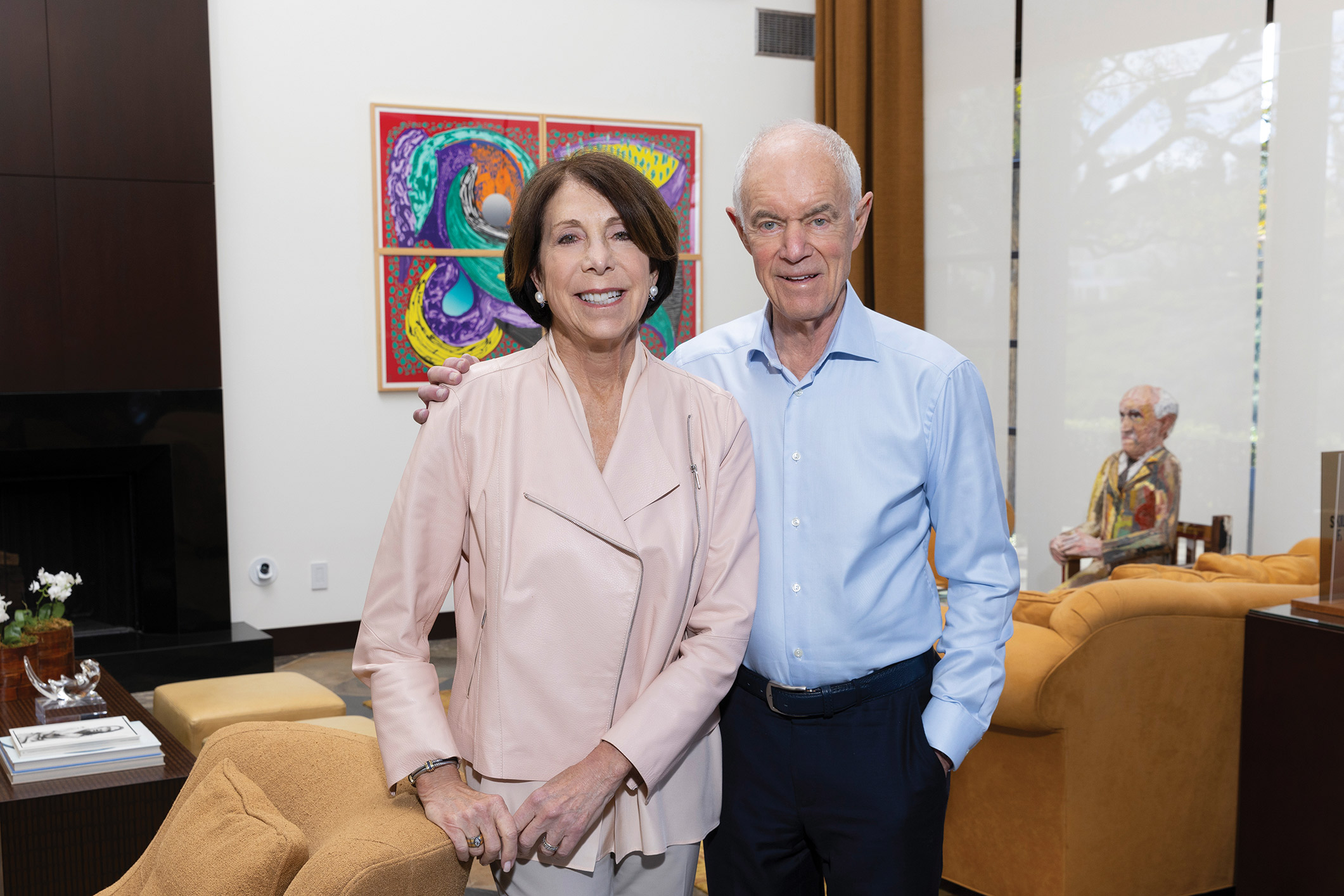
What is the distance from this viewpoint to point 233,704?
336cm

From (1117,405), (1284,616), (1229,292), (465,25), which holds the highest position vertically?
(465,25)

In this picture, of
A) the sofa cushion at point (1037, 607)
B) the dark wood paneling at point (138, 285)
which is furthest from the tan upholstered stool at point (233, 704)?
the sofa cushion at point (1037, 607)

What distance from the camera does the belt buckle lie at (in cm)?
161

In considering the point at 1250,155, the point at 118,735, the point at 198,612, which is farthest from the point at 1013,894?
the point at 198,612

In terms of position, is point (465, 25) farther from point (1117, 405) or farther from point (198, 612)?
point (1117, 405)

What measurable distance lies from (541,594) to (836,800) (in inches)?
21.2

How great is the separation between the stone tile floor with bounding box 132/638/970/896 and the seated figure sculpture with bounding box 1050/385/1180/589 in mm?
2381

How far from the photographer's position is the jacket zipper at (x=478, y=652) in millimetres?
1400

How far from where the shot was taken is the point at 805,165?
1.66 metres

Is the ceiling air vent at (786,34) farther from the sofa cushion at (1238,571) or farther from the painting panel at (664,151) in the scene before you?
the sofa cushion at (1238,571)

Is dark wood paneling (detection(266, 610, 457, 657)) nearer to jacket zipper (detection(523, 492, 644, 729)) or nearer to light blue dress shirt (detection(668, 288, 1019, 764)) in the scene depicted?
light blue dress shirt (detection(668, 288, 1019, 764))

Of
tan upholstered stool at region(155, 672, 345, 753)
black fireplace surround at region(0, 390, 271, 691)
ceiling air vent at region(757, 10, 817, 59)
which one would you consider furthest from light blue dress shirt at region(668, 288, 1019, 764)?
ceiling air vent at region(757, 10, 817, 59)

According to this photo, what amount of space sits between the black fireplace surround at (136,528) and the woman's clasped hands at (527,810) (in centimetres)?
382

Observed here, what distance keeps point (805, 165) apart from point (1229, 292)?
3418 millimetres
